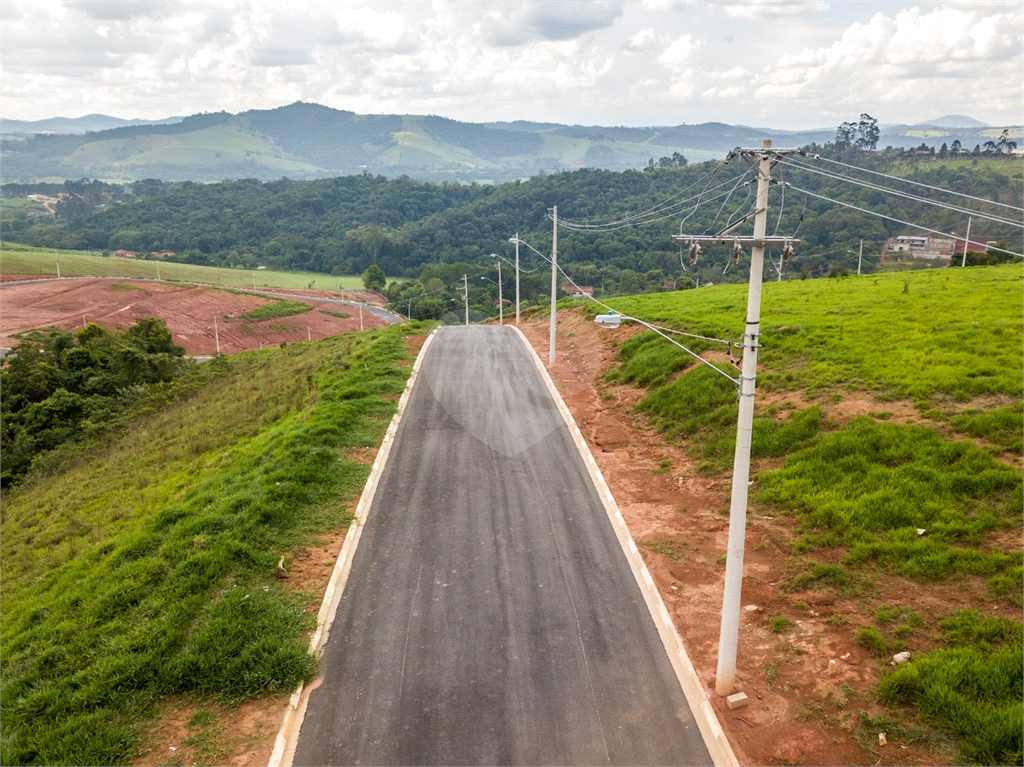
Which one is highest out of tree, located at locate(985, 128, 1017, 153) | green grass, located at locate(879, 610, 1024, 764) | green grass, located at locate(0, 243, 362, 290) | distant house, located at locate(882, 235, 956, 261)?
A: tree, located at locate(985, 128, 1017, 153)

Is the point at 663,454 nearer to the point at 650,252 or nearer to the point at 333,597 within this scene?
the point at 333,597

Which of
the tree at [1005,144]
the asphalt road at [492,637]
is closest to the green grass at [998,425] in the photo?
the asphalt road at [492,637]

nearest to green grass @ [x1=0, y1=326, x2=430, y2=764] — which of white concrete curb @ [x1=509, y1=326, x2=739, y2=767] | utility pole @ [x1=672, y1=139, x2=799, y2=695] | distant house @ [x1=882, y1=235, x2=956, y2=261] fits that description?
white concrete curb @ [x1=509, y1=326, x2=739, y2=767]

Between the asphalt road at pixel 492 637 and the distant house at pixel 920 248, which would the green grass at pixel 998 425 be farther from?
the distant house at pixel 920 248

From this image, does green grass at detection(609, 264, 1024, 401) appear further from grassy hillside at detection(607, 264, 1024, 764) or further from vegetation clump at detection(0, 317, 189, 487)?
vegetation clump at detection(0, 317, 189, 487)

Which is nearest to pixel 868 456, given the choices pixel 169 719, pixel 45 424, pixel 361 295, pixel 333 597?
pixel 333 597

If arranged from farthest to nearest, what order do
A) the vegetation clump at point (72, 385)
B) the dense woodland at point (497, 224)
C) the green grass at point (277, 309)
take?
1. the green grass at point (277, 309)
2. the dense woodland at point (497, 224)
3. the vegetation clump at point (72, 385)

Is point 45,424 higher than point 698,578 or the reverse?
the reverse
